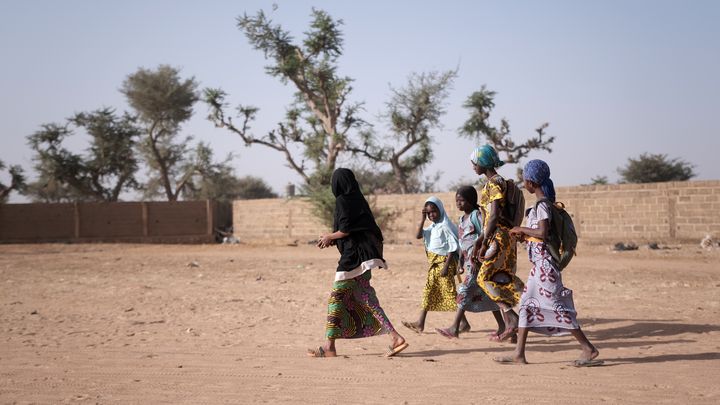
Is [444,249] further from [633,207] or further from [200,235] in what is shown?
[200,235]

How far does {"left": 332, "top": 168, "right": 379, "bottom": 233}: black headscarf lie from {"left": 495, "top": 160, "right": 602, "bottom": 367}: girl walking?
1290mm

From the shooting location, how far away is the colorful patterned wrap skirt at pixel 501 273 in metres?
5.98

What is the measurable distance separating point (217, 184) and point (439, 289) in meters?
43.9

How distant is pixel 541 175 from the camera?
205 inches

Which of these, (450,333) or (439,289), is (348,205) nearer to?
(439,289)

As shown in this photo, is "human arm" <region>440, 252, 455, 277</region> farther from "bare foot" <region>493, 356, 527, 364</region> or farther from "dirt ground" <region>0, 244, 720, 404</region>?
"bare foot" <region>493, 356, 527, 364</region>

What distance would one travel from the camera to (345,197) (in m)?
5.76

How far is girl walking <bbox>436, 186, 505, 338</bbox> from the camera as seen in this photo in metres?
6.42

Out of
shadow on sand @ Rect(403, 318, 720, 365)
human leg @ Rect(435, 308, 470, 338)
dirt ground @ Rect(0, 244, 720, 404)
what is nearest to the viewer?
dirt ground @ Rect(0, 244, 720, 404)

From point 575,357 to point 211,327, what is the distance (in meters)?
A: 3.86

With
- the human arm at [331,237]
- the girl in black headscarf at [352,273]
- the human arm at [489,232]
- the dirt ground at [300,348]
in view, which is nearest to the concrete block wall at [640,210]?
the dirt ground at [300,348]

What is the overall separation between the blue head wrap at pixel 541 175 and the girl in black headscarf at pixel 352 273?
1.36m

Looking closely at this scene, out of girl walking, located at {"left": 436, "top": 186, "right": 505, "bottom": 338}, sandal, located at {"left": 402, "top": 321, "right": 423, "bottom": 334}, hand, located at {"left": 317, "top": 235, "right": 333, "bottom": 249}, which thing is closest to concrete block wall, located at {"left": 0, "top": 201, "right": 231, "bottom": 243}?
sandal, located at {"left": 402, "top": 321, "right": 423, "bottom": 334}

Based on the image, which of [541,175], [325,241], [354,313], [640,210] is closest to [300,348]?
[354,313]
